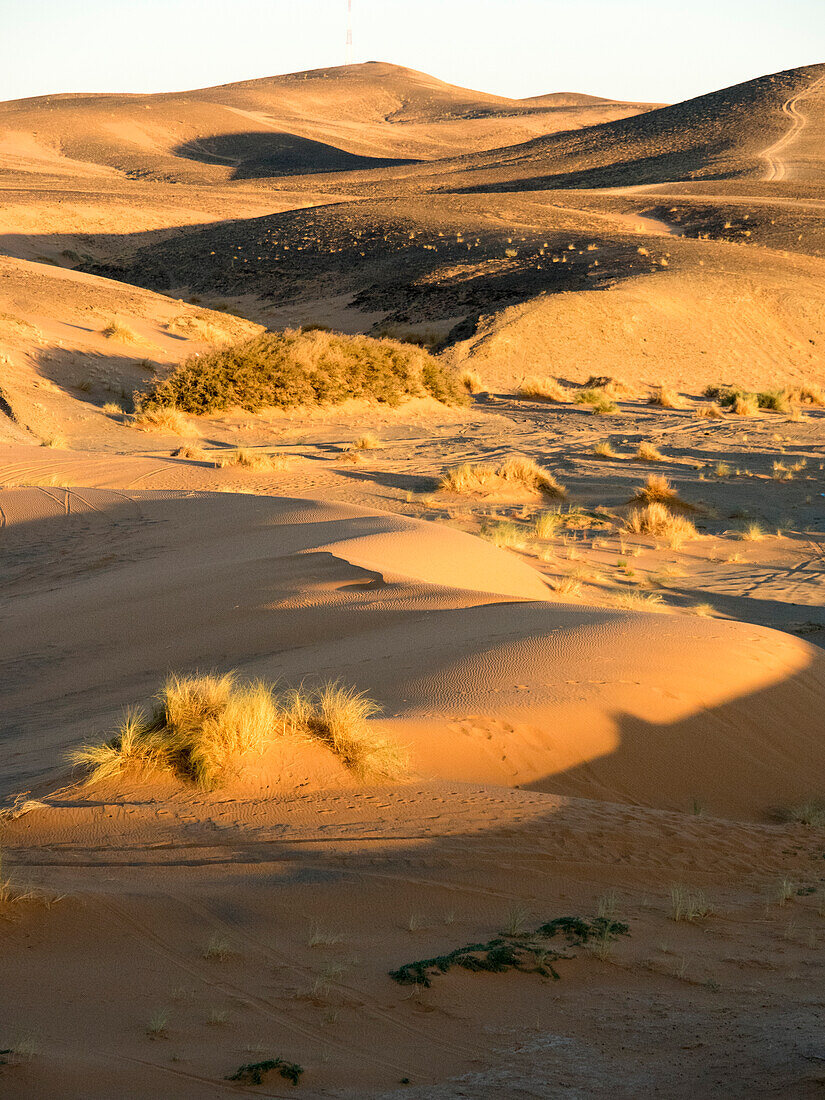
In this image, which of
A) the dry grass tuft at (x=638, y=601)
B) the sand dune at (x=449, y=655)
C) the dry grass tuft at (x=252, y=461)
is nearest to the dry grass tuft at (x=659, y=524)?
the dry grass tuft at (x=638, y=601)

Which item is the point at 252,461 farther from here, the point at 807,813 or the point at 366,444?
the point at 807,813

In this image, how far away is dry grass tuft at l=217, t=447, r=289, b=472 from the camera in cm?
1708

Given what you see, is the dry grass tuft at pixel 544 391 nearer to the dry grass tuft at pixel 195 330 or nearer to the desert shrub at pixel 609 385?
the desert shrub at pixel 609 385

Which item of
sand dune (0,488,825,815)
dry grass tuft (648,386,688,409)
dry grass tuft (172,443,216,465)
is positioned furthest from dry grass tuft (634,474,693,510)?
dry grass tuft (648,386,688,409)

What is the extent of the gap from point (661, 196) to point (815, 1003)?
59981 millimetres

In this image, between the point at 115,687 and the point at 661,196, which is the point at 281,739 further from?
the point at 661,196

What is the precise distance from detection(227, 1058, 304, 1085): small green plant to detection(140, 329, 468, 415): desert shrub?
19.3 metres

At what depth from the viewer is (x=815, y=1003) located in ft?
11.7

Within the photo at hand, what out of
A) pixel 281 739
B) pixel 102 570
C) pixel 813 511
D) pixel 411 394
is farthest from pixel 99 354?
pixel 281 739

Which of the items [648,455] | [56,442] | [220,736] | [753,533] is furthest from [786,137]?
[220,736]

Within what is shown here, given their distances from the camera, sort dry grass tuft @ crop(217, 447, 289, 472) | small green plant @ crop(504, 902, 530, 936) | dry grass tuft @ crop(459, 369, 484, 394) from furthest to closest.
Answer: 1. dry grass tuft @ crop(459, 369, 484, 394)
2. dry grass tuft @ crop(217, 447, 289, 472)
3. small green plant @ crop(504, 902, 530, 936)

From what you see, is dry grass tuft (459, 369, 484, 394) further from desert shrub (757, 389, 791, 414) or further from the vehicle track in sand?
the vehicle track in sand

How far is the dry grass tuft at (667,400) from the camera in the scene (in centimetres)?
2636

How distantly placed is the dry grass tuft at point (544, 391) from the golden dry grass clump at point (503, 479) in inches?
375
